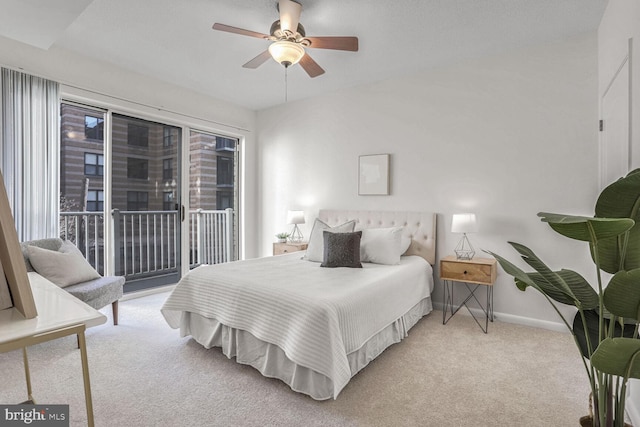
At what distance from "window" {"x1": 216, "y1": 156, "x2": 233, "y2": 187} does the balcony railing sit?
0.46 metres

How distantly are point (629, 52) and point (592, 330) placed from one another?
1693mm

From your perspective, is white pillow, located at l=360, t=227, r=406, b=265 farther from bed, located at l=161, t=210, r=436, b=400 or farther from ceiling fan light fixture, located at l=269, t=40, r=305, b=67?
ceiling fan light fixture, located at l=269, t=40, r=305, b=67

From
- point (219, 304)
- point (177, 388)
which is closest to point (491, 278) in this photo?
point (219, 304)

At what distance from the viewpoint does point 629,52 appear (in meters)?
1.97

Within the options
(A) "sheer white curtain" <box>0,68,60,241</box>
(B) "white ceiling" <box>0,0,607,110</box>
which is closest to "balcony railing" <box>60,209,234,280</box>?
(A) "sheer white curtain" <box>0,68,60,241</box>

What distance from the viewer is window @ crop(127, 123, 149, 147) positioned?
4.20 metres

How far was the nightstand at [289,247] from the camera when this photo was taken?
454cm

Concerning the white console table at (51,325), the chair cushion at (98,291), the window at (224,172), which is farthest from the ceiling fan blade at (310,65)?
the window at (224,172)

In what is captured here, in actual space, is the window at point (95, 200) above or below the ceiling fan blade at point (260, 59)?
below

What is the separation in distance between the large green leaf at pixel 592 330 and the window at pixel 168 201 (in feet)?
14.9

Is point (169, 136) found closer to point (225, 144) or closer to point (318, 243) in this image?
point (225, 144)

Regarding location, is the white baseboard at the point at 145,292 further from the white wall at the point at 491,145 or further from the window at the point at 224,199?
the white wall at the point at 491,145

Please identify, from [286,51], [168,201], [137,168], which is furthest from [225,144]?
[286,51]

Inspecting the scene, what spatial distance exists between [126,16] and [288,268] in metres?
2.52
